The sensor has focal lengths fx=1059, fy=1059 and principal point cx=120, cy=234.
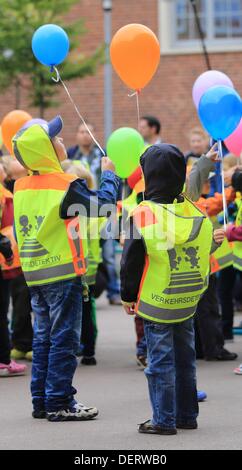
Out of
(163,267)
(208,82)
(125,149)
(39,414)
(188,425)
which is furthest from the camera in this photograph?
(208,82)

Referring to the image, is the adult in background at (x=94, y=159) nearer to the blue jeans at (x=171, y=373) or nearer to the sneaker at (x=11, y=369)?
the sneaker at (x=11, y=369)

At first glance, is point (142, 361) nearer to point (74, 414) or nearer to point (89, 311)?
point (89, 311)

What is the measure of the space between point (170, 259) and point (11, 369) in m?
2.98

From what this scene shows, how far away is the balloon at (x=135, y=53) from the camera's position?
791cm

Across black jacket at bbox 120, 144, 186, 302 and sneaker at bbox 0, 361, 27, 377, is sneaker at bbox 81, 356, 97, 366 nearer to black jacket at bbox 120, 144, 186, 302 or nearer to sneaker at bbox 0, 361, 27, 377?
sneaker at bbox 0, 361, 27, 377

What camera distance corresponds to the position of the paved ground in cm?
617

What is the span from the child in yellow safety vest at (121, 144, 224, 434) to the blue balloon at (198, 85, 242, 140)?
1.34 metres

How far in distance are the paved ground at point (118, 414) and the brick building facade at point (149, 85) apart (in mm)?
10982

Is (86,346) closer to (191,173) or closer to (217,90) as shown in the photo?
(191,173)

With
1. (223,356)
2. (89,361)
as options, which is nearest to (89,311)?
(89,361)

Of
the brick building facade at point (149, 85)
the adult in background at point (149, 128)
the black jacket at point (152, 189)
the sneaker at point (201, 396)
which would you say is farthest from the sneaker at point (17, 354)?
the brick building facade at point (149, 85)

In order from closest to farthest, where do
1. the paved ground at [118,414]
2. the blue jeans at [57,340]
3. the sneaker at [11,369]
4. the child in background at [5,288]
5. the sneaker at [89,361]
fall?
the paved ground at [118,414] → the blue jeans at [57,340] → the child in background at [5,288] → the sneaker at [11,369] → the sneaker at [89,361]

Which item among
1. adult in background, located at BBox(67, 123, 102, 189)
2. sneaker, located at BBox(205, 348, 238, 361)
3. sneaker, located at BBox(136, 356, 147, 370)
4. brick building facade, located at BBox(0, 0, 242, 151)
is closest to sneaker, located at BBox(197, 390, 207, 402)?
sneaker, located at BBox(136, 356, 147, 370)

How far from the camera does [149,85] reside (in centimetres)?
2050
